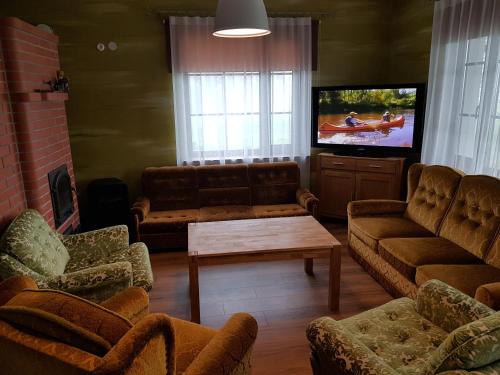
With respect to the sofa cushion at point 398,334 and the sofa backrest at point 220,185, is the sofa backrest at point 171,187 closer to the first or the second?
the sofa backrest at point 220,185

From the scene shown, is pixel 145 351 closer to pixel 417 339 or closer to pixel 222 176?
pixel 417 339

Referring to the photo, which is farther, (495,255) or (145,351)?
(495,255)

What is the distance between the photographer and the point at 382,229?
3166 mm

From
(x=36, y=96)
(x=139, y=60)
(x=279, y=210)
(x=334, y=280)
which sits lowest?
(x=334, y=280)

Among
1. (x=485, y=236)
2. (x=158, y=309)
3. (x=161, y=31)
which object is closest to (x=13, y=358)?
(x=158, y=309)

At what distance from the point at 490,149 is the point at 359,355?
245 cm

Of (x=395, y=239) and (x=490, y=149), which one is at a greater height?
(x=490, y=149)

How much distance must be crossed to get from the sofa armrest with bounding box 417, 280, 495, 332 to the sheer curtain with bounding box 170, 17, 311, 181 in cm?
288

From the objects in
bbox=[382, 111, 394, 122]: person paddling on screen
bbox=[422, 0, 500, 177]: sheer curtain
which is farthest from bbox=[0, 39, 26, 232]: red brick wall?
bbox=[422, 0, 500, 177]: sheer curtain

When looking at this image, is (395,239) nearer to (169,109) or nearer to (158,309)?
(158,309)

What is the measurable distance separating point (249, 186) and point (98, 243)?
194cm

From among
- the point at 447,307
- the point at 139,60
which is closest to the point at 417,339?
the point at 447,307

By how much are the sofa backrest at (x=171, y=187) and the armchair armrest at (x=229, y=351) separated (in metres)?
2.72

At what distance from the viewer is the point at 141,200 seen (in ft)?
13.4
